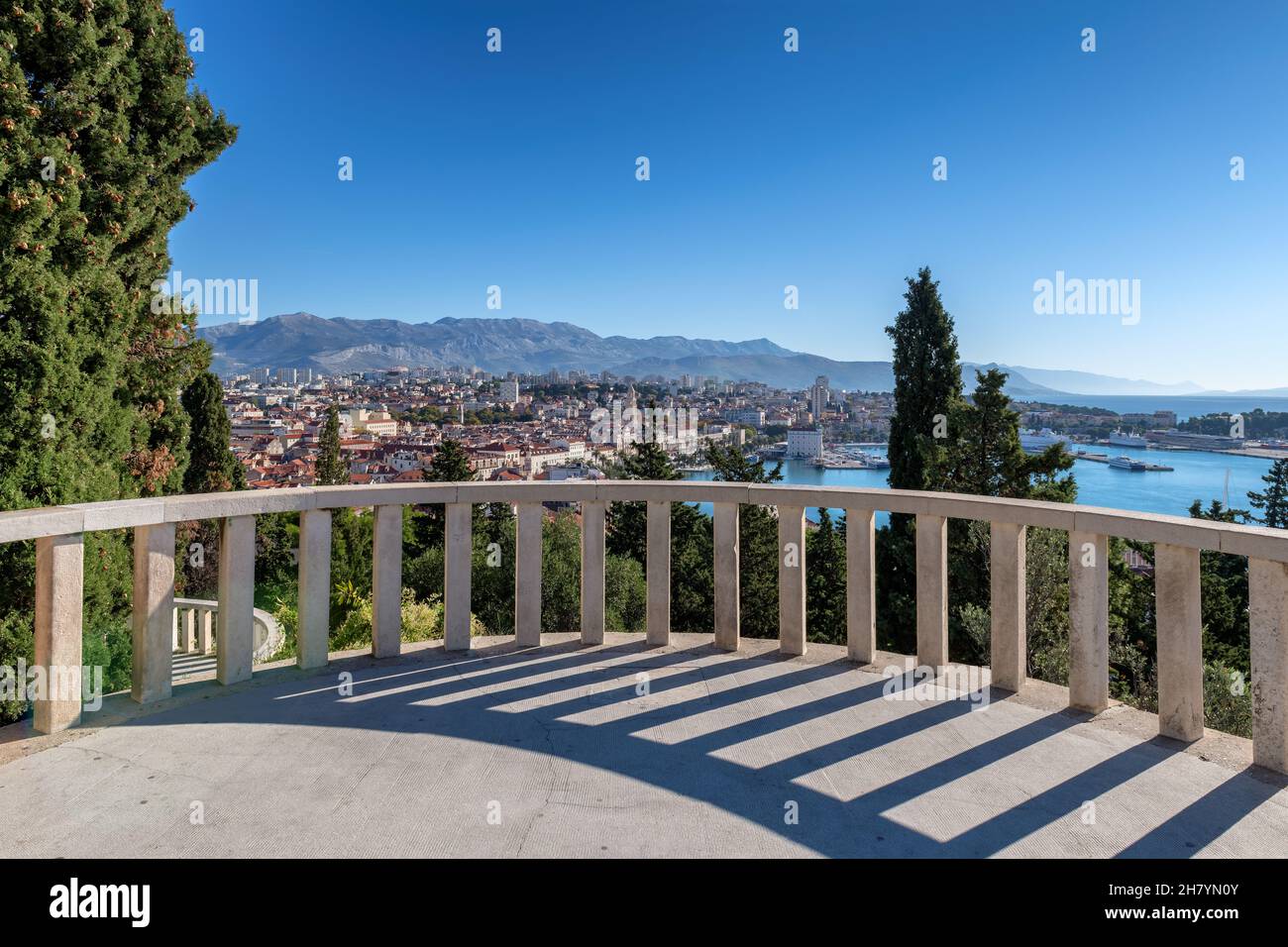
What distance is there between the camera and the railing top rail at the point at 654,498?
3.19 m

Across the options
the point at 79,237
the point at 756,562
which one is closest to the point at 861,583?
the point at 79,237

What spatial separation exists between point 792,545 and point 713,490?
26.1 inches

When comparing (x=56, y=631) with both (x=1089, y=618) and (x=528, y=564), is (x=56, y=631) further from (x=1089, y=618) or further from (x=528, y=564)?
(x=1089, y=618)

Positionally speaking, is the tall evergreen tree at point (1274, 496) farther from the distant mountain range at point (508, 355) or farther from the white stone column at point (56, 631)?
the white stone column at point (56, 631)


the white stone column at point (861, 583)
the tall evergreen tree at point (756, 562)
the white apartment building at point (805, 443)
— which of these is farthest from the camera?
the white apartment building at point (805, 443)

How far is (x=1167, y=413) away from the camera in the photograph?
33.4 m

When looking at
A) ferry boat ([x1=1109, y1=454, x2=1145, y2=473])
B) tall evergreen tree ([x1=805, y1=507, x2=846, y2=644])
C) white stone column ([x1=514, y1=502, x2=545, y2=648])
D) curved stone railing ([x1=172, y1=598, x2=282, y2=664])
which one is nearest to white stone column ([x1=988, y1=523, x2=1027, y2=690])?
white stone column ([x1=514, y1=502, x2=545, y2=648])

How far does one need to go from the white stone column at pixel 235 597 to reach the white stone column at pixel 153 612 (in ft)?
0.88

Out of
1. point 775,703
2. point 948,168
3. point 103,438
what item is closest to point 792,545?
point 775,703

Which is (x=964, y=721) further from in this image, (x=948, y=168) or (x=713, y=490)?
(x=948, y=168)

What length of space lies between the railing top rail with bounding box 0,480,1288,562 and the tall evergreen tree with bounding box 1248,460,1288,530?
3573cm

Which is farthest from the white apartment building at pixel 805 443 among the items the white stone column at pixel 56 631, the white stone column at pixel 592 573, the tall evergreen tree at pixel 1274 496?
the white stone column at pixel 56 631

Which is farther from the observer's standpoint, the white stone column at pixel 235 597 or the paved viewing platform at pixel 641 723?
the white stone column at pixel 235 597

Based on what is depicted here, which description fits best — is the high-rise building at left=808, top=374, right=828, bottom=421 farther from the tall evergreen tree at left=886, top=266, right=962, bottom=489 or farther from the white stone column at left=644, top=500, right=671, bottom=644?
the white stone column at left=644, top=500, right=671, bottom=644
